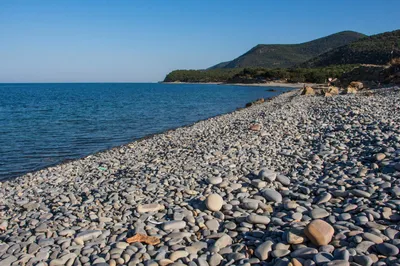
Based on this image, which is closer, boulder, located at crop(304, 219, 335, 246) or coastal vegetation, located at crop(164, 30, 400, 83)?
boulder, located at crop(304, 219, 335, 246)

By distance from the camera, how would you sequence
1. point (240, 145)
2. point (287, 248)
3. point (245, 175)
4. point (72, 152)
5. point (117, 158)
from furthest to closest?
point (72, 152), point (117, 158), point (240, 145), point (245, 175), point (287, 248)

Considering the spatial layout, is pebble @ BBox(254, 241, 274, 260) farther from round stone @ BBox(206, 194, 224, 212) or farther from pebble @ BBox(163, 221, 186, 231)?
round stone @ BBox(206, 194, 224, 212)

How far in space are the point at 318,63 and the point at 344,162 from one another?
104 meters

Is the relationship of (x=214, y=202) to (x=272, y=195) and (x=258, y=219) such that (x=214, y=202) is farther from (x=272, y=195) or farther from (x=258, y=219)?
(x=272, y=195)

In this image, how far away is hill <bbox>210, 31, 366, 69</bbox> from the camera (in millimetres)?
141125

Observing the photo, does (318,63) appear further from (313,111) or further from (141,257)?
(141,257)

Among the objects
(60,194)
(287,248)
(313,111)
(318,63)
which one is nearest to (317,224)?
(287,248)

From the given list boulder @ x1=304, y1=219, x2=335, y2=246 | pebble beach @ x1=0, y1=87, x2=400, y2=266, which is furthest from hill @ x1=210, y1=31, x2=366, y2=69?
boulder @ x1=304, y1=219, x2=335, y2=246

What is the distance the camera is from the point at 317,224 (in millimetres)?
4004

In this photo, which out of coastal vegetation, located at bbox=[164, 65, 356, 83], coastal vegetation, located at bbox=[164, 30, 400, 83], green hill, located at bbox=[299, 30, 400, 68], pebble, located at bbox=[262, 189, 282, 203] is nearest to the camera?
pebble, located at bbox=[262, 189, 282, 203]

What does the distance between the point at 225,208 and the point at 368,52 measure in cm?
9032

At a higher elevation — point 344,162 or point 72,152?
point 344,162

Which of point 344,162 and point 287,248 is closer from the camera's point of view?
point 287,248

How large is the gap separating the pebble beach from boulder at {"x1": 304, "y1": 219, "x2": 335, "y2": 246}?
0.01m
